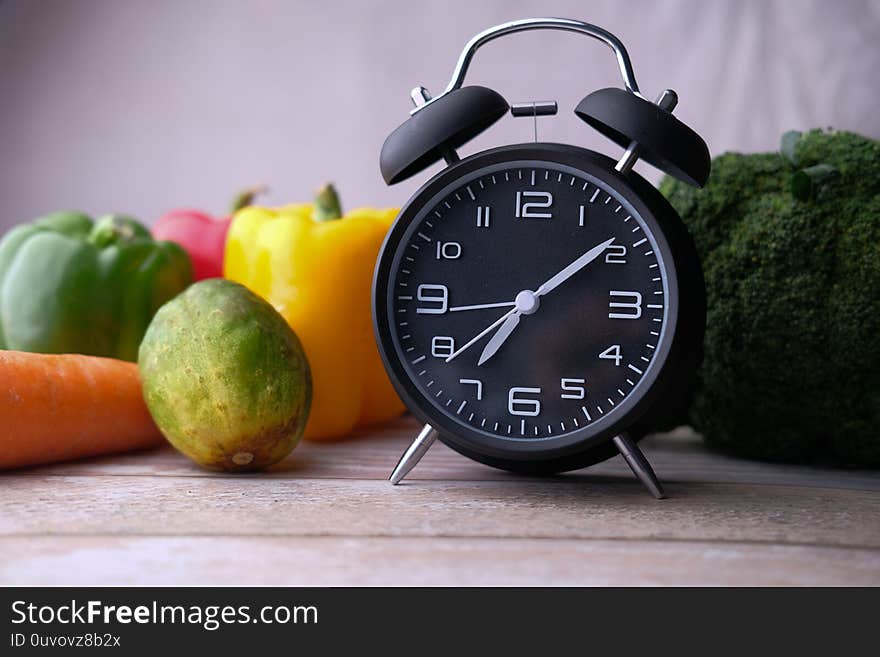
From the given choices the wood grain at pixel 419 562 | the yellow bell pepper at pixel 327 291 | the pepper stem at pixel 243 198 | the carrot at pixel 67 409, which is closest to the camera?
the wood grain at pixel 419 562

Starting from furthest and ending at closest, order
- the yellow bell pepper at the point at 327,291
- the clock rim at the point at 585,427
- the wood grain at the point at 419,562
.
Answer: the yellow bell pepper at the point at 327,291 → the clock rim at the point at 585,427 → the wood grain at the point at 419,562

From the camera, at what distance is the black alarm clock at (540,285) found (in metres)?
1.05

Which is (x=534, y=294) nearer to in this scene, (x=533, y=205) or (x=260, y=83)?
(x=533, y=205)

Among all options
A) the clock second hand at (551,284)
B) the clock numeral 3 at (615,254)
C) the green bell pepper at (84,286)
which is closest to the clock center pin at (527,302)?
the clock second hand at (551,284)

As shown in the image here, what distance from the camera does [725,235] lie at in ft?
4.41

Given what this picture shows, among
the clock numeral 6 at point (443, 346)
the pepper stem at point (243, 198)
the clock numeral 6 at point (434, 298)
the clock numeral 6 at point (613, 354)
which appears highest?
the pepper stem at point (243, 198)

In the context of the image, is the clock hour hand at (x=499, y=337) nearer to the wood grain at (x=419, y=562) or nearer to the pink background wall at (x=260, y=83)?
the wood grain at (x=419, y=562)

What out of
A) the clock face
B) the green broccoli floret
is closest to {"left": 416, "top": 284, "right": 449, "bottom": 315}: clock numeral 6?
the clock face

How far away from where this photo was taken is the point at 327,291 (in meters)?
1.50

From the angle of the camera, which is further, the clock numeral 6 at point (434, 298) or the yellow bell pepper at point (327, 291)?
the yellow bell pepper at point (327, 291)

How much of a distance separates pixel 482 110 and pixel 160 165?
1.40 metres

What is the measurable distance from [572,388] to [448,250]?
0.78 ft
